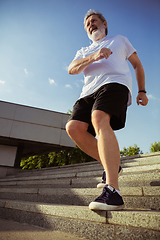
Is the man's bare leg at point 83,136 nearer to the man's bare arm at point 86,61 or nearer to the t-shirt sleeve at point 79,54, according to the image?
the man's bare arm at point 86,61

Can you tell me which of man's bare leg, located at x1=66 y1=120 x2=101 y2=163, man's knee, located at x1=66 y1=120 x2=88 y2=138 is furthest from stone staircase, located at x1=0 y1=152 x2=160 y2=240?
man's knee, located at x1=66 y1=120 x2=88 y2=138

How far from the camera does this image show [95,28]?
2322mm

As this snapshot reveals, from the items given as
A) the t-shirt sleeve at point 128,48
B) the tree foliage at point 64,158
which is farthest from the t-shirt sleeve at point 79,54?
the tree foliage at point 64,158

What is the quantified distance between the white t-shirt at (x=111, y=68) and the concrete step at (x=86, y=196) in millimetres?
963

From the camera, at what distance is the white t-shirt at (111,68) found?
74.2 inches

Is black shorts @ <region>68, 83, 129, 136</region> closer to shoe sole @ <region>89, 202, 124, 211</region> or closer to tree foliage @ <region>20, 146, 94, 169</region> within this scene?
shoe sole @ <region>89, 202, 124, 211</region>

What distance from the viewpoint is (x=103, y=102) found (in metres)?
1.71

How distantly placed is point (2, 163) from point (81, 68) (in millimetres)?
11689

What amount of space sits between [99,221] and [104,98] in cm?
104

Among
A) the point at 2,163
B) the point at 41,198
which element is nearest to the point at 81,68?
the point at 41,198

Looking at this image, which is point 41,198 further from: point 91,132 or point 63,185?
point 91,132

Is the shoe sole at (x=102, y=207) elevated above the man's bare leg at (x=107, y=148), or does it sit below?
below

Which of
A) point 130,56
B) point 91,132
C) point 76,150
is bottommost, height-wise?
point 91,132

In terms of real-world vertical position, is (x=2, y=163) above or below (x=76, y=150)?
below
